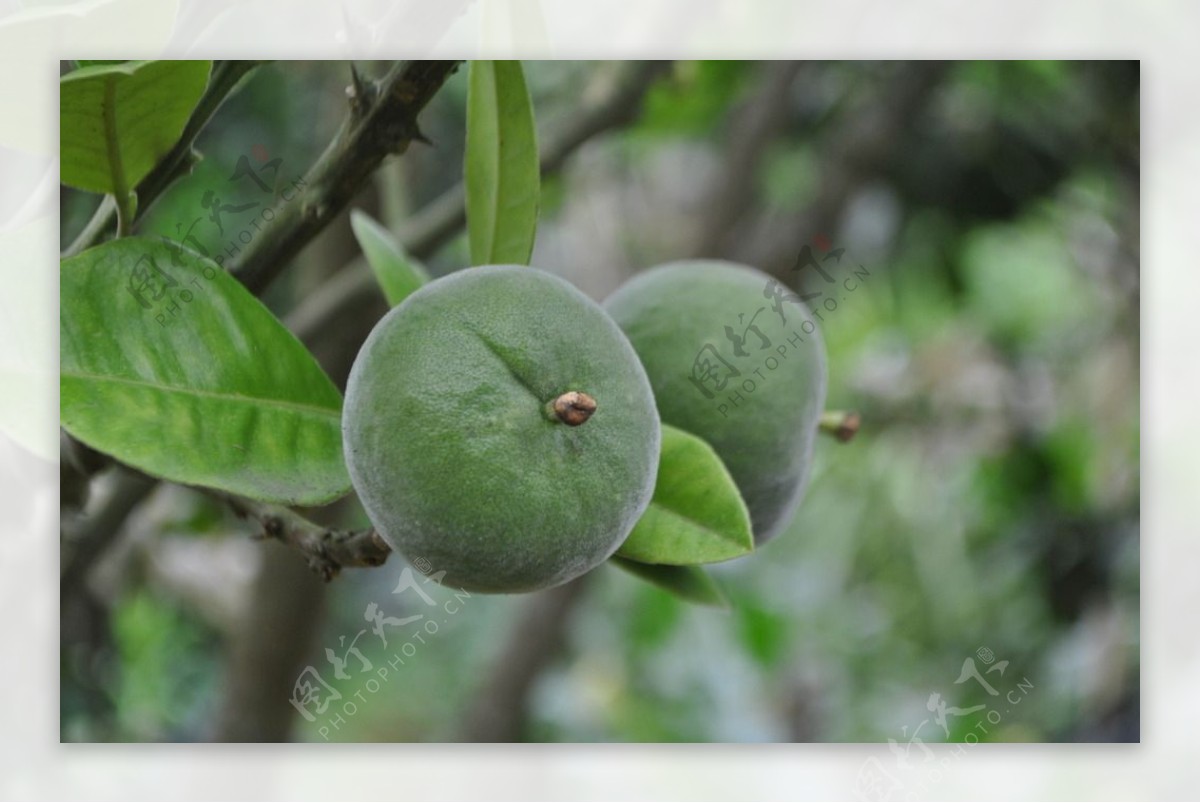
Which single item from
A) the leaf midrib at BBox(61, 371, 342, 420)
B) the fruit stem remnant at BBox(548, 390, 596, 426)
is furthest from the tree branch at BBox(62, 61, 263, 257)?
the fruit stem remnant at BBox(548, 390, 596, 426)

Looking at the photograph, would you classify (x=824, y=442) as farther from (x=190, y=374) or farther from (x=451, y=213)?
(x=190, y=374)

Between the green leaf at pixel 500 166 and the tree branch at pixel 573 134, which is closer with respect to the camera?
the green leaf at pixel 500 166

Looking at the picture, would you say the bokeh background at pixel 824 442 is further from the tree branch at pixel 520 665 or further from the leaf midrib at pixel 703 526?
the leaf midrib at pixel 703 526

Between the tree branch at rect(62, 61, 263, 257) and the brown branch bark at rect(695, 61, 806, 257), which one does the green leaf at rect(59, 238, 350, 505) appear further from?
the brown branch bark at rect(695, 61, 806, 257)

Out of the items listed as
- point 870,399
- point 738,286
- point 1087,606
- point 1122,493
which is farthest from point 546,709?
point 738,286

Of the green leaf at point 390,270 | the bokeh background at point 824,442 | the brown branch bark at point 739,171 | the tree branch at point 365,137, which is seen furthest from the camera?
the brown branch bark at point 739,171

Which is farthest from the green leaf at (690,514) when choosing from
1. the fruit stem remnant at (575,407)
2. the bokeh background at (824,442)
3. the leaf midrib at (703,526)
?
the bokeh background at (824,442)

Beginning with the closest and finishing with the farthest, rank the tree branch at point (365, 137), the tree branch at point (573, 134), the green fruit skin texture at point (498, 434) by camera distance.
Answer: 1. the green fruit skin texture at point (498, 434)
2. the tree branch at point (365, 137)
3. the tree branch at point (573, 134)
